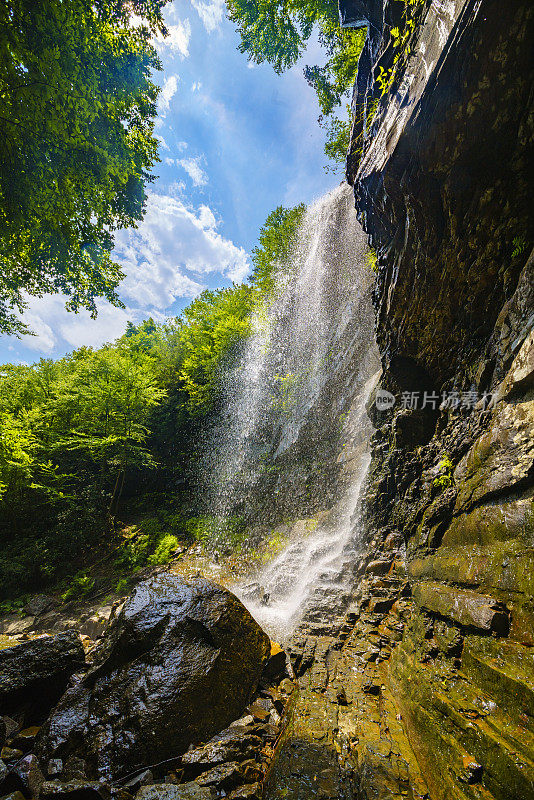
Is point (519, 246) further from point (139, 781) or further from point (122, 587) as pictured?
point (122, 587)

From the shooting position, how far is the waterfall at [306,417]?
654 centimetres

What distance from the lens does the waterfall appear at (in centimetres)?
654

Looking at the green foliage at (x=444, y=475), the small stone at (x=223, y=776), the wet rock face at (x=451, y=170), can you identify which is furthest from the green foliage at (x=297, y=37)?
the small stone at (x=223, y=776)

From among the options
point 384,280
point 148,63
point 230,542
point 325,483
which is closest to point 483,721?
point 384,280

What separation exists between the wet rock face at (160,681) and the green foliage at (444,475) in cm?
318

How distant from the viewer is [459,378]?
4.64m

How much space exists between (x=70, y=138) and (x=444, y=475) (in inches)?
328

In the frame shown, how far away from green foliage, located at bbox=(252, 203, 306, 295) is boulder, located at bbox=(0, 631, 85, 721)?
48.9 ft

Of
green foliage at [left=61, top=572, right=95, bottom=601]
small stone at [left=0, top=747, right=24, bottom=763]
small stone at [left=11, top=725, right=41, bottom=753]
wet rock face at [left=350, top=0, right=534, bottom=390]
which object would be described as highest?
wet rock face at [left=350, top=0, right=534, bottom=390]

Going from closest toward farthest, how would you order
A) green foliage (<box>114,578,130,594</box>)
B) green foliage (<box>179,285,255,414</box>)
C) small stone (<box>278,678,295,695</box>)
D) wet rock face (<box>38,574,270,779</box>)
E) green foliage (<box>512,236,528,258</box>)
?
wet rock face (<box>38,574,270,779</box>), small stone (<box>278,678,295,695</box>), green foliage (<box>512,236,528,258</box>), green foliage (<box>114,578,130,594</box>), green foliage (<box>179,285,255,414</box>)

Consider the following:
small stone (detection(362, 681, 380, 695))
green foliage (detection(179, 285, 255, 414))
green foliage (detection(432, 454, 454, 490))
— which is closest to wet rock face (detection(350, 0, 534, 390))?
A: green foliage (detection(432, 454, 454, 490))

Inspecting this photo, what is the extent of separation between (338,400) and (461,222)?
22.4 ft

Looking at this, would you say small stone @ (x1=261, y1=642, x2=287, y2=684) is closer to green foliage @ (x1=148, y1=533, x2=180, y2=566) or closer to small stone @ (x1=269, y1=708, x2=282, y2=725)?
small stone @ (x1=269, y1=708, x2=282, y2=725)

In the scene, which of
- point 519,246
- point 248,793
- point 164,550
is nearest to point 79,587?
point 164,550
